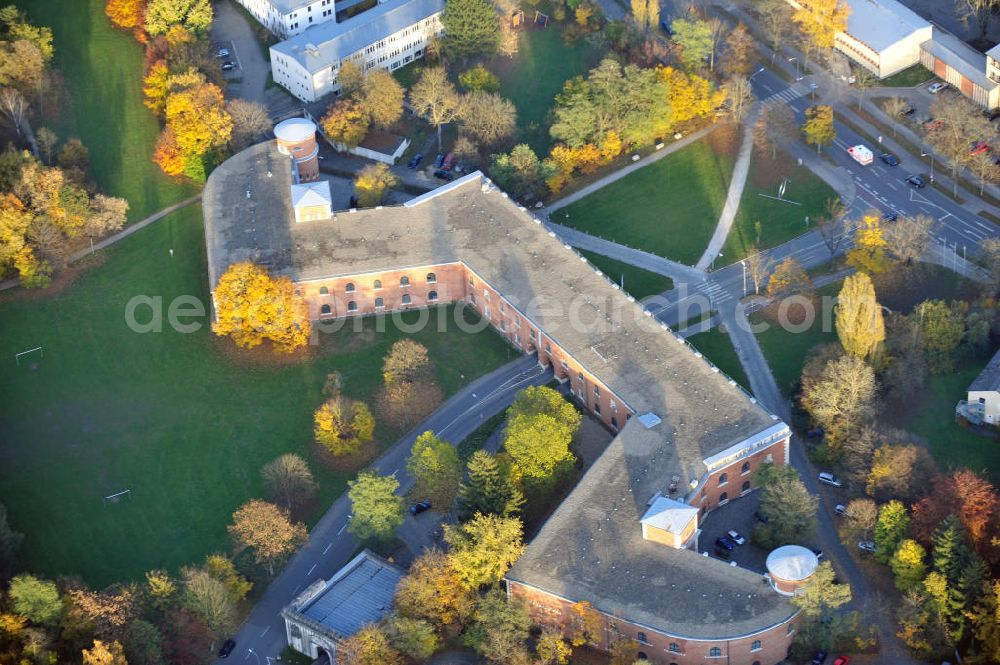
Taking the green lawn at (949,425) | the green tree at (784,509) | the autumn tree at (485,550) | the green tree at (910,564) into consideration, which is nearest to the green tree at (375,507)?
the autumn tree at (485,550)

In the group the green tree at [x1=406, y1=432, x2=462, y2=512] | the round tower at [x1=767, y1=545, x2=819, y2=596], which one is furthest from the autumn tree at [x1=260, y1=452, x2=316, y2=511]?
the round tower at [x1=767, y1=545, x2=819, y2=596]

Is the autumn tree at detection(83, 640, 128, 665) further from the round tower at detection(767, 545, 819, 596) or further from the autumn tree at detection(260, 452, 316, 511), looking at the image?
the round tower at detection(767, 545, 819, 596)

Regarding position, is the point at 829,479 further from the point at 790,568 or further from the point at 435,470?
the point at 435,470

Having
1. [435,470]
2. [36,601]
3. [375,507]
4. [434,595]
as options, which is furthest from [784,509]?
[36,601]

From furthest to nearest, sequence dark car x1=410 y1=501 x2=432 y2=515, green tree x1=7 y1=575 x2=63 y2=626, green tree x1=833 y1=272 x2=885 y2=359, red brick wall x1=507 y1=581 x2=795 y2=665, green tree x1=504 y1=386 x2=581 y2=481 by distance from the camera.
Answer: green tree x1=833 y1=272 x2=885 y2=359, dark car x1=410 y1=501 x2=432 y2=515, green tree x1=504 y1=386 x2=581 y2=481, green tree x1=7 y1=575 x2=63 y2=626, red brick wall x1=507 y1=581 x2=795 y2=665

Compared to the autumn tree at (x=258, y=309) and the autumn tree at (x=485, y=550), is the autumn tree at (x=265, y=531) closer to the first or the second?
the autumn tree at (x=485, y=550)

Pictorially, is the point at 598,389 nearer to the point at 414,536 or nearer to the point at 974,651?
the point at 414,536
